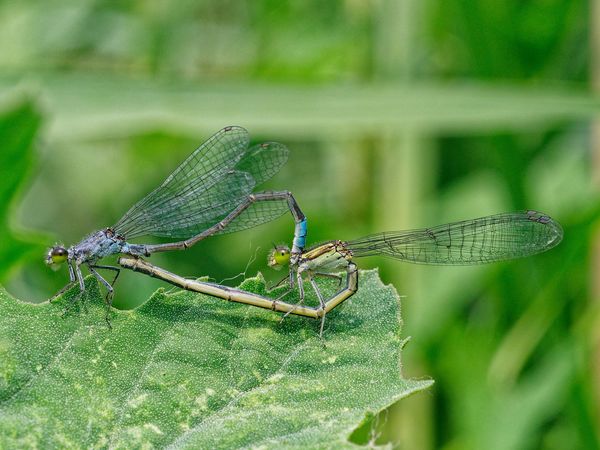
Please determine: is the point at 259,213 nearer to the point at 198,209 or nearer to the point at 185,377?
the point at 198,209

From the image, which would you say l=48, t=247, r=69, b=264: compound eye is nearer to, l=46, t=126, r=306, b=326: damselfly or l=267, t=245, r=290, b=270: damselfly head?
l=46, t=126, r=306, b=326: damselfly

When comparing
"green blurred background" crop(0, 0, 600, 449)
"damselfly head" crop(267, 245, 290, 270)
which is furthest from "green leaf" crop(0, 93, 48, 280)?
"damselfly head" crop(267, 245, 290, 270)

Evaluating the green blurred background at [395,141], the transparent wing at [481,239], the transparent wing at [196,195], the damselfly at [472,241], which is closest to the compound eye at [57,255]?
the green blurred background at [395,141]

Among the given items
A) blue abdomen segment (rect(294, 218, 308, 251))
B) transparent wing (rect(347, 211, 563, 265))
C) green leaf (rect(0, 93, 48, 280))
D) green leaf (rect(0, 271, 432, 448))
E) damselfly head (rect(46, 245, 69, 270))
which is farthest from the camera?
transparent wing (rect(347, 211, 563, 265))

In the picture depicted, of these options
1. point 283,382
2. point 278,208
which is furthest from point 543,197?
point 283,382

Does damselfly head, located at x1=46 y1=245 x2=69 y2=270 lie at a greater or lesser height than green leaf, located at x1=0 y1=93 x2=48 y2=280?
lesser

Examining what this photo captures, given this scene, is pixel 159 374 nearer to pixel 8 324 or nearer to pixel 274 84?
pixel 8 324
